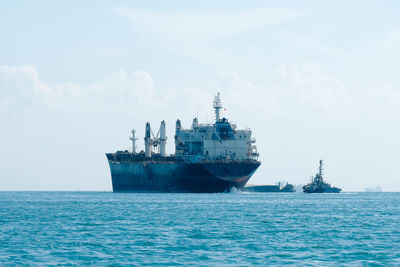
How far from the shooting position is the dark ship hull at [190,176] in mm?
121562

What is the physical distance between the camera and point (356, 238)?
47406 mm

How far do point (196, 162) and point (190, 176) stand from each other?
2514mm

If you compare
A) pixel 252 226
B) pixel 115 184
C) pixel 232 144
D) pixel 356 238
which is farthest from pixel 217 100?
pixel 356 238

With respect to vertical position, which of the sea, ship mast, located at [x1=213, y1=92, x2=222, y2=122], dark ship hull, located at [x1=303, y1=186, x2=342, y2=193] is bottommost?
the sea

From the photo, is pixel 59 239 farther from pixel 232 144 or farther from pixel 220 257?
pixel 232 144

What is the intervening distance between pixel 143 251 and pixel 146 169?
97230 mm

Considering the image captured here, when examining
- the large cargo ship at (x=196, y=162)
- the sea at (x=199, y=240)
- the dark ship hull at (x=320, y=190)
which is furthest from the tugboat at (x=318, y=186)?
the sea at (x=199, y=240)

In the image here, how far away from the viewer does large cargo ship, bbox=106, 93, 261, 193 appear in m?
123

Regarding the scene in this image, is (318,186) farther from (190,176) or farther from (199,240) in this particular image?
(199,240)

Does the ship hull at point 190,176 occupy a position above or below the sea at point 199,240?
above

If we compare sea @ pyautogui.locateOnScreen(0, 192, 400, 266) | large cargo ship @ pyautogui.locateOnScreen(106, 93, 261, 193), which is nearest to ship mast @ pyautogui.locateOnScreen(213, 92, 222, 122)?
large cargo ship @ pyautogui.locateOnScreen(106, 93, 261, 193)

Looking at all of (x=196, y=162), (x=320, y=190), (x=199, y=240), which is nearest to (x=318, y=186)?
(x=320, y=190)

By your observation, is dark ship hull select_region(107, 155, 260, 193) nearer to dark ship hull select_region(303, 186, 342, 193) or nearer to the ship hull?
the ship hull

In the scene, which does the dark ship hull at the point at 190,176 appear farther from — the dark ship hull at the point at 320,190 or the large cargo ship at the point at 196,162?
the dark ship hull at the point at 320,190
